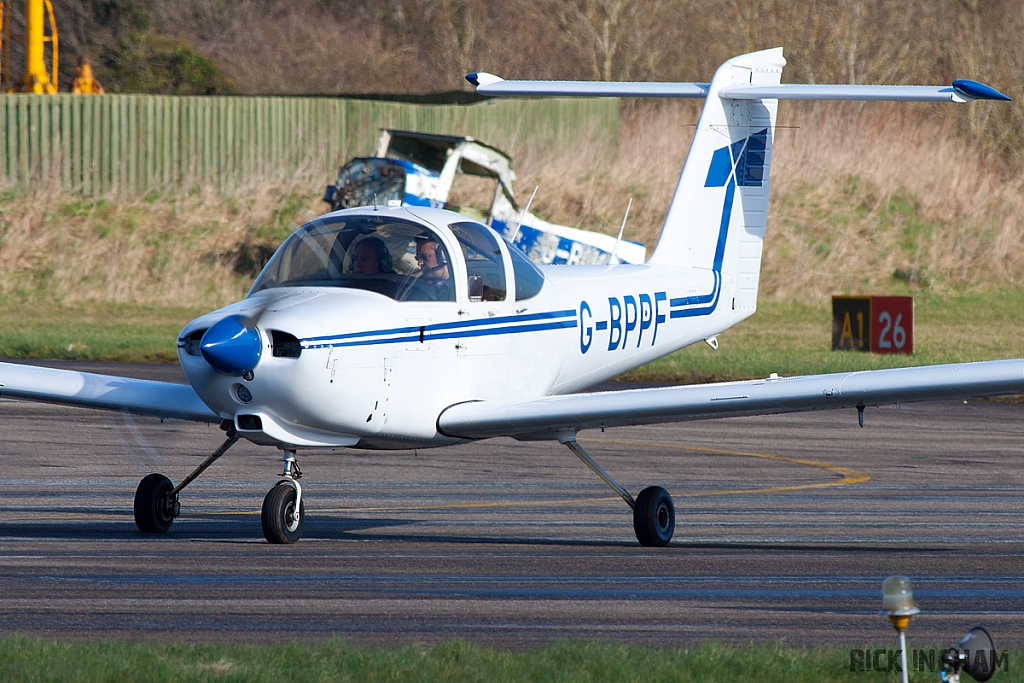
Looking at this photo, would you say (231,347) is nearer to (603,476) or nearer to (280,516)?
(280,516)

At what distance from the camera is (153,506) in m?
10.7

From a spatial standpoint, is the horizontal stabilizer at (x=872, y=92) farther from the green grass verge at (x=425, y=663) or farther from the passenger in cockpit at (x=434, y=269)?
the green grass verge at (x=425, y=663)

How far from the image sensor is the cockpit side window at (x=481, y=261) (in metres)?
10.7

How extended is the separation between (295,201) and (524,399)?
25.2 metres

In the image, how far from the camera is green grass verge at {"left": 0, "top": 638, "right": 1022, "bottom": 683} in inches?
251

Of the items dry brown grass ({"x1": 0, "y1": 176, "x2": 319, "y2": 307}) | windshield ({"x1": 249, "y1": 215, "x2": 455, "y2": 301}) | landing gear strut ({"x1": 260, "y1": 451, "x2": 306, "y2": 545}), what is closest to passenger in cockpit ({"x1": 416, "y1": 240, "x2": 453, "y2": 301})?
windshield ({"x1": 249, "y1": 215, "x2": 455, "y2": 301})

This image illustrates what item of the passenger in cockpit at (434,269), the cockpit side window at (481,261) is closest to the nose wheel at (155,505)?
the passenger in cockpit at (434,269)

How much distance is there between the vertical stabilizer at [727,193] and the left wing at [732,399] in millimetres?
3615

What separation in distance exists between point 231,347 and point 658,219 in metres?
28.3

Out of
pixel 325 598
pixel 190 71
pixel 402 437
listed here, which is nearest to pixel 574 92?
pixel 402 437

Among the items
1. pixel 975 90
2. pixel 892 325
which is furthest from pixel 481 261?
pixel 892 325

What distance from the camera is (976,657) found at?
5.39 metres

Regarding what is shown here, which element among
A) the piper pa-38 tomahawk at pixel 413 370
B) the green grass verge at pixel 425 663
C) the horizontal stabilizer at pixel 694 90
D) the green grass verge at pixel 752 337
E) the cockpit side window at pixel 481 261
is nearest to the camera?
the green grass verge at pixel 425 663

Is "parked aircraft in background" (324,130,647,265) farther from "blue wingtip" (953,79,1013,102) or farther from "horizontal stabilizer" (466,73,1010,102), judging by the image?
"blue wingtip" (953,79,1013,102)
